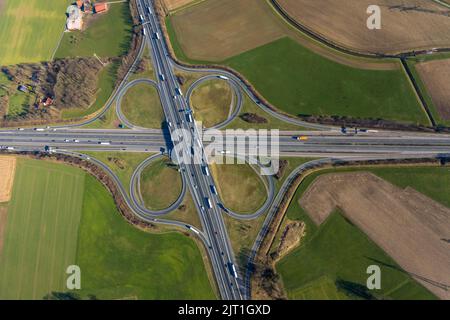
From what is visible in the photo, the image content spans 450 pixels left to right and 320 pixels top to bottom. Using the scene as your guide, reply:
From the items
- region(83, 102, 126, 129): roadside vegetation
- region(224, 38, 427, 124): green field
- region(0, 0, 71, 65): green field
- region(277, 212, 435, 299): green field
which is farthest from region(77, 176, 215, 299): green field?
region(0, 0, 71, 65): green field

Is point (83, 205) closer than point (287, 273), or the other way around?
point (287, 273)

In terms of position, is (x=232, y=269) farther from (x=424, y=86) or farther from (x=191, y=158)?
(x=424, y=86)

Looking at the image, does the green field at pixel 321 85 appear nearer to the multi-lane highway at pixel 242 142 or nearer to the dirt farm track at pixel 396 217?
the multi-lane highway at pixel 242 142

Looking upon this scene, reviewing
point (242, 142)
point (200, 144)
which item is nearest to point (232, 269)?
point (242, 142)

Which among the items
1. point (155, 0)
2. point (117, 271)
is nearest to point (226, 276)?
point (117, 271)

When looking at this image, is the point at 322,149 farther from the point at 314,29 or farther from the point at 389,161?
the point at 314,29
